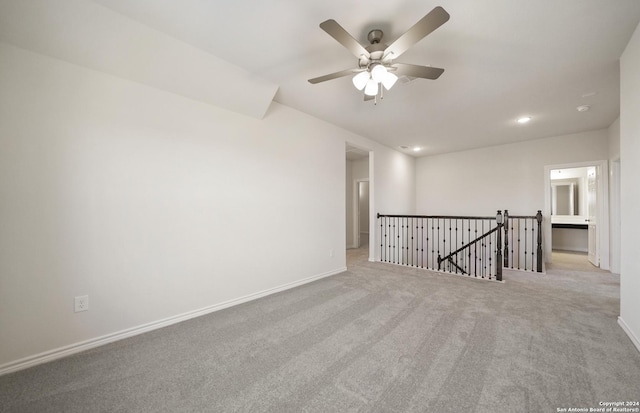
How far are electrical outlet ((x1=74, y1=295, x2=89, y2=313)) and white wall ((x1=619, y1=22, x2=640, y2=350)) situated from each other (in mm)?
4468

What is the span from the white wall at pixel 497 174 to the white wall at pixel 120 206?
4745 mm

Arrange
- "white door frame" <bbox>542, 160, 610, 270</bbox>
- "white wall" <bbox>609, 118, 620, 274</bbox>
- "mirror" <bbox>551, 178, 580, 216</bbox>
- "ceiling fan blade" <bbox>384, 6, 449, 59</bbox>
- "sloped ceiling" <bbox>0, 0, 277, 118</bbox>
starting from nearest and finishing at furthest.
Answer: "ceiling fan blade" <bbox>384, 6, 449, 59</bbox>
"sloped ceiling" <bbox>0, 0, 277, 118</bbox>
"white wall" <bbox>609, 118, 620, 274</bbox>
"white door frame" <bbox>542, 160, 610, 270</bbox>
"mirror" <bbox>551, 178, 580, 216</bbox>

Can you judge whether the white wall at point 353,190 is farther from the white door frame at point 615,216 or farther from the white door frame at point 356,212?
the white door frame at point 615,216

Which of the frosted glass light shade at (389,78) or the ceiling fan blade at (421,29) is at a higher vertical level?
the ceiling fan blade at (421,29)

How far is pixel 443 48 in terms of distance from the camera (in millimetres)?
2133

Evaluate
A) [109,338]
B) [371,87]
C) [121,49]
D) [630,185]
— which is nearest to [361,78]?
[371,87]

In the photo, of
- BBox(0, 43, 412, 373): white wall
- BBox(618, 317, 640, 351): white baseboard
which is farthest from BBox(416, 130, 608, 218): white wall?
BBox(0, 43, 412, 373): white wall

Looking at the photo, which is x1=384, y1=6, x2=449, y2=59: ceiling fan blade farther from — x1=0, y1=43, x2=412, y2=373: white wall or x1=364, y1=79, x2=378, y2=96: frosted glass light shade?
x1=0, y1=43, x2=412, y2=373: white wall

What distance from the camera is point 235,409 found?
133 cm

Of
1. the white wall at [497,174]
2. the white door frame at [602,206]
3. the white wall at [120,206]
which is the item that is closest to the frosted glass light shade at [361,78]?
the white wall at [120,206]

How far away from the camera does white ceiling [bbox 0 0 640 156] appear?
1713 millimetres

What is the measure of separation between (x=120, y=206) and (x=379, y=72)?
2.51 meters

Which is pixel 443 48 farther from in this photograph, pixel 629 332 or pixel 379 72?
pixel 629 332

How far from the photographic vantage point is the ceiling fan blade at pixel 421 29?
4.37 feet
